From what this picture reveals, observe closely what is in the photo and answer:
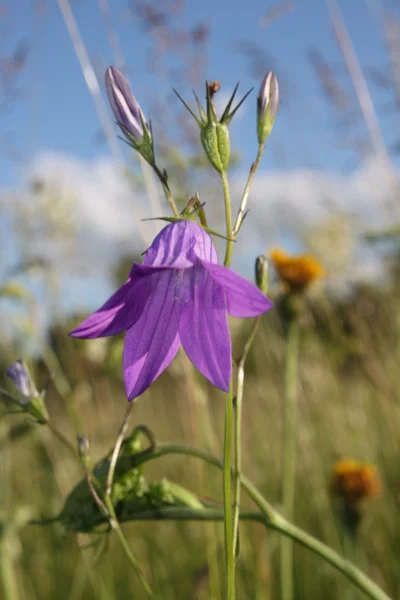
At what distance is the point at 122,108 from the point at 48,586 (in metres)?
2.49

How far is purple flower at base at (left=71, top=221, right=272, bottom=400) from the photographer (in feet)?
2.43

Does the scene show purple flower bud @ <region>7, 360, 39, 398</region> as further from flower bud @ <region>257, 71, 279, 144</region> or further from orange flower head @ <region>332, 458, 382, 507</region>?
orange flower head @ <region>332, 458, 382, 507</region>

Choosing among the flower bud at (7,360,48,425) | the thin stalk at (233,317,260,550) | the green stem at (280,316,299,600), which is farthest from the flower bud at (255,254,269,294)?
the green stem at (280,316,299,600)

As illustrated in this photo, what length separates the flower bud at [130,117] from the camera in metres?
0.83

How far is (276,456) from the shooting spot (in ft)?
13.1

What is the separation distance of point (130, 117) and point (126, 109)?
14mm

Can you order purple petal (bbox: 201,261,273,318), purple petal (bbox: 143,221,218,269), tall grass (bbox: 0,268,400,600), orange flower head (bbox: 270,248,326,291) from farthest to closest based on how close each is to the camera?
orange flower head (bbox: 270,248,326,291)
tall grass (bbox: 0,268,400,600)
purple petal (bbox: 143,221,218,269)
purple petal (bbox: 201,261,273,318)

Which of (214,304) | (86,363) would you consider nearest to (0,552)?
(86,363)

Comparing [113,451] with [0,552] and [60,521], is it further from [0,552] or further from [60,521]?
[0,552]

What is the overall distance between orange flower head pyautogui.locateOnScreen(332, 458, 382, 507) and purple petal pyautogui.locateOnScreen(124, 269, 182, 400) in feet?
4.69

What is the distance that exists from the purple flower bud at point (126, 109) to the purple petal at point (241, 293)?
0.76ft

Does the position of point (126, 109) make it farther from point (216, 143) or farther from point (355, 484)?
point (355, 484)

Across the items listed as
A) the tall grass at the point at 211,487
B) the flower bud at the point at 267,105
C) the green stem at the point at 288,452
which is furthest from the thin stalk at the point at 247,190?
the green stem at the point at 288,452

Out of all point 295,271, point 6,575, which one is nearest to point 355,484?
point 295,271
